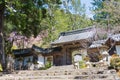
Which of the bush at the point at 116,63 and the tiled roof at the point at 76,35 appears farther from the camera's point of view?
the tiled roof at the point at 76,35

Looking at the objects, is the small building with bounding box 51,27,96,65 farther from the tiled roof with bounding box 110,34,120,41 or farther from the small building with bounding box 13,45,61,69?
the tiled roof with bounding box 110,34,120,41

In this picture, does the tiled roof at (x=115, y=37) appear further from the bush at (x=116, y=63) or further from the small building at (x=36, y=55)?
the small building at (x=36, y=55)

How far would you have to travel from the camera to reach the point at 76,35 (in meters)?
32.4

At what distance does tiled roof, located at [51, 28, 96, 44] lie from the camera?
98.9ft

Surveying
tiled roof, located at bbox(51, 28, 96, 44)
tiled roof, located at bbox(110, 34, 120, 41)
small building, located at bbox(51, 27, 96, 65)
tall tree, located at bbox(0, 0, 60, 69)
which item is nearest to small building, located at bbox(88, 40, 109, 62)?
small building, located at bbox(51, 27, 96, 65)

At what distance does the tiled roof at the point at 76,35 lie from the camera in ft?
98.9

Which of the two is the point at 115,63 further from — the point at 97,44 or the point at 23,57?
the point at 23,57

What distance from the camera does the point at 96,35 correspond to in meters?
31.0

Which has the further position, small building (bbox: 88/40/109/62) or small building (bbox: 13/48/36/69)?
small building (bbox: 13/48/36/69)

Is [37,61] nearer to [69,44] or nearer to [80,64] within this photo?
[69,44]

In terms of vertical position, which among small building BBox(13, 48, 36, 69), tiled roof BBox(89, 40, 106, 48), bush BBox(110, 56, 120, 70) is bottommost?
bush BBox(110, 56, 120, 70)

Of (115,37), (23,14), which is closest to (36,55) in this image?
(115,37)

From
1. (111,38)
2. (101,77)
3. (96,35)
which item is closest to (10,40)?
(96,35)

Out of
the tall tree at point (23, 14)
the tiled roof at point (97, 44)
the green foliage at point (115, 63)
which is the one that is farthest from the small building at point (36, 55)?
the green foliage at point (115, 63)
